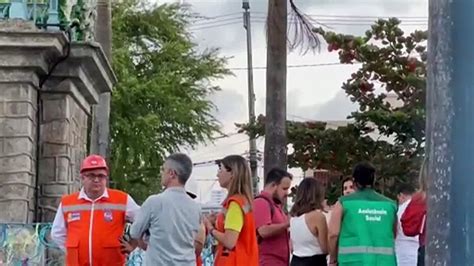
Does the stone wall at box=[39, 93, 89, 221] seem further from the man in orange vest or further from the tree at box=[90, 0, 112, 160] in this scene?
the tree at box=[90, 0, 112, 160]

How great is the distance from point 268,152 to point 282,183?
24.9 ft

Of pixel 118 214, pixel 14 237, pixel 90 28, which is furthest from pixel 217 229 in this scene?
pixel 90 28

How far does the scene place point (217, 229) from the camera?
802 cm

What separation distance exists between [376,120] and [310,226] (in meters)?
11.7

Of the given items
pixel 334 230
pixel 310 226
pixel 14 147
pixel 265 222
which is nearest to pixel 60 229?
pixel 265 222

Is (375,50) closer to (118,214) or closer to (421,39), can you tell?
(421,39)

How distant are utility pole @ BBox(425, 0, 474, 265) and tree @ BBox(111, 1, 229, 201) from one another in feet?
104

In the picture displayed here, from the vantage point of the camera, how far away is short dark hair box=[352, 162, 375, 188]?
8.25 metres

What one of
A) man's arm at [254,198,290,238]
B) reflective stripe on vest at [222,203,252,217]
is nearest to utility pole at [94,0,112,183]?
man's arm at [254,198,290,238]

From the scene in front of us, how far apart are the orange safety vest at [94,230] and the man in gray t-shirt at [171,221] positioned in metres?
0.36

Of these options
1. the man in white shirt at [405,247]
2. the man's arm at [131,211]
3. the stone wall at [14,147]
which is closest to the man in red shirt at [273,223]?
the man in white shirt at [405,247]

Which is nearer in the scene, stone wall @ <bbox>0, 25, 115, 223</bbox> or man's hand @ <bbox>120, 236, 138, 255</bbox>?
man's hand @ <bbox>120, 236, 138, 255</bbox>

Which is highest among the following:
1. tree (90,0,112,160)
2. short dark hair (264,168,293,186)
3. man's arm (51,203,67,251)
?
tree (90,0,112,160)

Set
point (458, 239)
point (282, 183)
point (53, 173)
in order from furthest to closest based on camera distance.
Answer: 1. point (53, 173)
2. point (282, 183)
3. point (458, 239)
